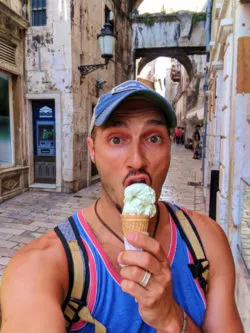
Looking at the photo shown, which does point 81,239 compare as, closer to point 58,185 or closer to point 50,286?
point 50,286

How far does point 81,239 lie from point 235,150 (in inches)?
105

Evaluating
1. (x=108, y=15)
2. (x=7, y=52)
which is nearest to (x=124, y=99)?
(x=7, y=52)

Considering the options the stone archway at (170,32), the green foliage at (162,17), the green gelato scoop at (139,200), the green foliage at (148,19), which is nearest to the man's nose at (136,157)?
the green gelato scoop at (139,200)

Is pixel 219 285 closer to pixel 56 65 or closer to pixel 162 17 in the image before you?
pixel 56 65

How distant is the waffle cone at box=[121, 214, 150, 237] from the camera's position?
1028 millimetres

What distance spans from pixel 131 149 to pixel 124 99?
0.23 meters

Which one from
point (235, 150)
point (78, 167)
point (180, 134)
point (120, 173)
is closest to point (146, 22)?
point (78, 167)

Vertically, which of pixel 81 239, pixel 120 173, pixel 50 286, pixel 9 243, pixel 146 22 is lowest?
pixel 9 243

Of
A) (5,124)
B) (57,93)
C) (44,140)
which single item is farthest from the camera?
(44,140)

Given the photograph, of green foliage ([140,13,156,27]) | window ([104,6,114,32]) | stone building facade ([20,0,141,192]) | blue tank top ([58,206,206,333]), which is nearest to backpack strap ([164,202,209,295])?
blue tank top ([58,206,206,333])

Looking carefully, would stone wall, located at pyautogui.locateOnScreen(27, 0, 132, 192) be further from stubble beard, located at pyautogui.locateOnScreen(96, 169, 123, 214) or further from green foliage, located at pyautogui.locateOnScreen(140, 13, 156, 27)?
stubble beard, located at pyautogui.locateOnScreen(96, 169, 123, 214)

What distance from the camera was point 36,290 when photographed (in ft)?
3.47

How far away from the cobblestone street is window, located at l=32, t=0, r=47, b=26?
17.5ft

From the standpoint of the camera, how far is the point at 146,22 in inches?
559
